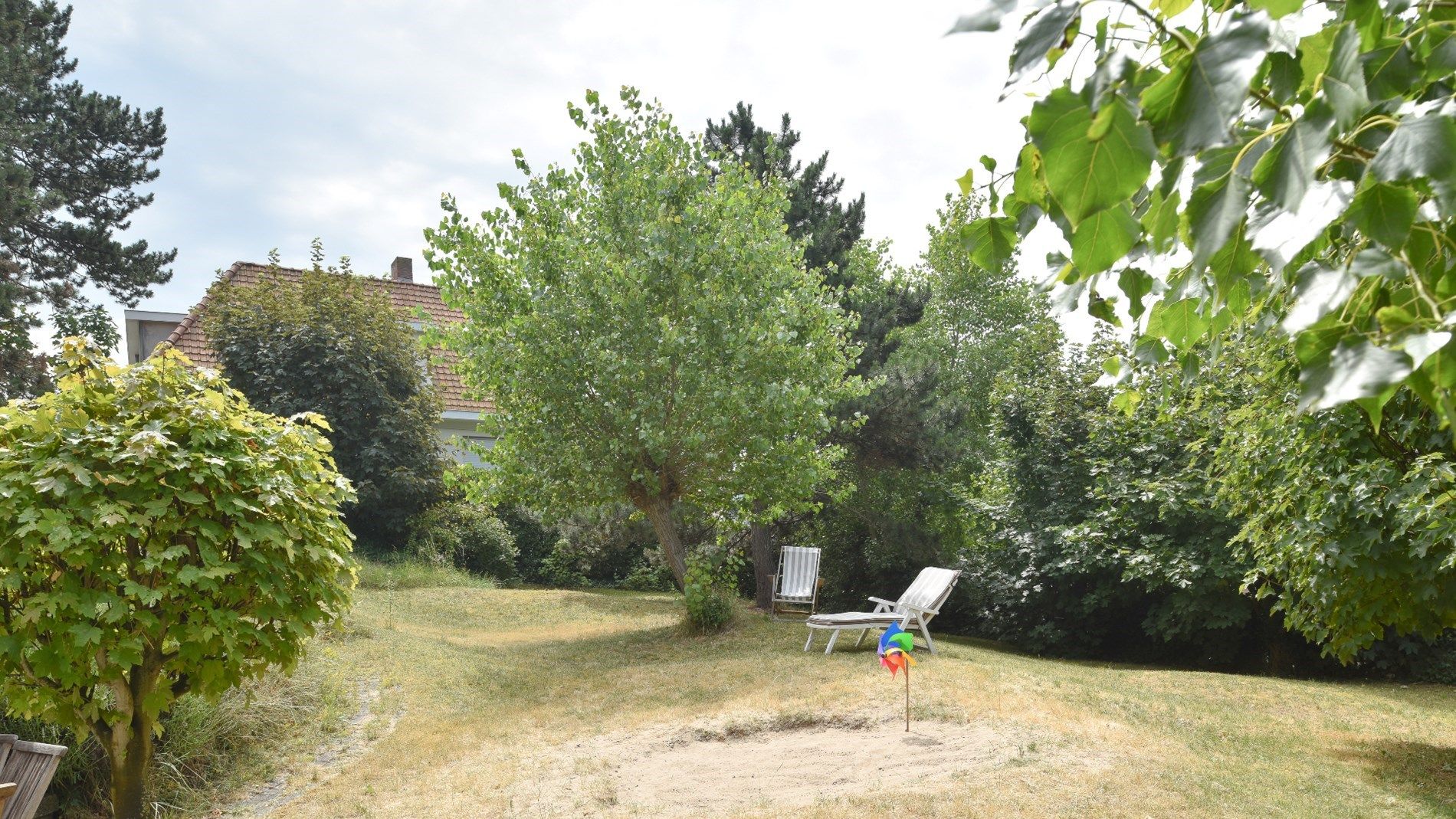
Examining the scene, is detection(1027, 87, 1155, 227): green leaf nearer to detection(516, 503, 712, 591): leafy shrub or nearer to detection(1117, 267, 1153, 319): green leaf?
detection(1117, 267, 1153, 319): green leaf

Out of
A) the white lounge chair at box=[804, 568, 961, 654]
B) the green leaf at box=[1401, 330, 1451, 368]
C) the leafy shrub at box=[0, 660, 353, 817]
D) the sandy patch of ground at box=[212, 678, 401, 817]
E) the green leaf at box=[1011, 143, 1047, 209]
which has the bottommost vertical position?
the sandy patch of ground at box=[212, 678, 401, 817]

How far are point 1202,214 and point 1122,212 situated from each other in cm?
10

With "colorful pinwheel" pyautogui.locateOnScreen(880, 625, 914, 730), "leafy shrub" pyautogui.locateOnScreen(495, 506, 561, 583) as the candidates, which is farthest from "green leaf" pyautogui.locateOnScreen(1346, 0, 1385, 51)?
"leafy shrub" pyautogui.locateOnScreen(495, 506, 561, 583)

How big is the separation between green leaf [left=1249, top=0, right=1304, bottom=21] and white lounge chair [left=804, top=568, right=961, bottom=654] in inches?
341

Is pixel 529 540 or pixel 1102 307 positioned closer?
pixel 1102 307

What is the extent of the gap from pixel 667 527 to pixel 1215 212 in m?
11.7

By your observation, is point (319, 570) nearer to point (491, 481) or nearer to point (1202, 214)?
point (1202, 214)

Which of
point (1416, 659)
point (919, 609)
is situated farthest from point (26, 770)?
point (1416, 659)

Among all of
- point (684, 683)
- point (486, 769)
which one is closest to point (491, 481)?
point (684, 683)

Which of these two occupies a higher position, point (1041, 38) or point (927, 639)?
point (1041, 38)

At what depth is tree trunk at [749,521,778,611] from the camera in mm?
15758

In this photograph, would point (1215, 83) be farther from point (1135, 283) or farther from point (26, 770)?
point (26, 770)

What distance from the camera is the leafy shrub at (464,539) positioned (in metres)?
18.2

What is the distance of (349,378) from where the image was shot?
1808cm
